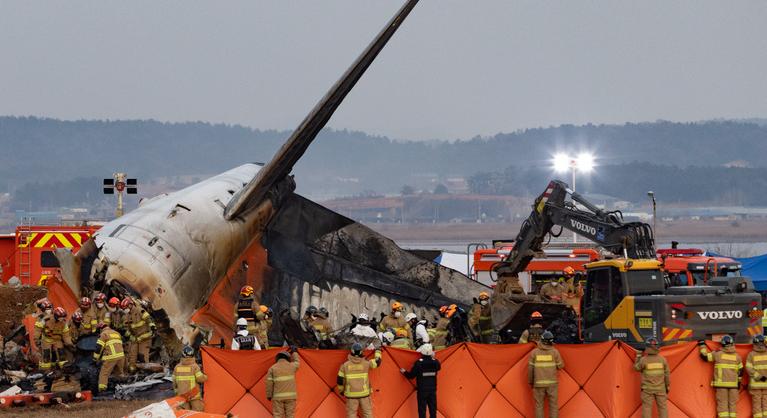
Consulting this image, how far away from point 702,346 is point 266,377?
769cm

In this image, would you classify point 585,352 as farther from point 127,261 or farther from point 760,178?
point 760,178

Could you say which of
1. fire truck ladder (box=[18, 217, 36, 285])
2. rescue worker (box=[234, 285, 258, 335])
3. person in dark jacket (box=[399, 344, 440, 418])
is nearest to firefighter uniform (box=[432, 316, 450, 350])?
rescue worker (box=[234, 285, 258, 335])

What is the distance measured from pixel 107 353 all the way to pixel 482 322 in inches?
371

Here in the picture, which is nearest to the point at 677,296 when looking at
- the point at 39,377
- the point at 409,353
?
the point at 409,353

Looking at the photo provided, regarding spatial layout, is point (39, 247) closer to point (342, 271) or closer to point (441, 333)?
point (342, 271)

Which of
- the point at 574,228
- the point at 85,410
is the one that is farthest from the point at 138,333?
the point at 574,228

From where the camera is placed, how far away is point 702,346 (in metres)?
18.9

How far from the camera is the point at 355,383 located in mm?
17594

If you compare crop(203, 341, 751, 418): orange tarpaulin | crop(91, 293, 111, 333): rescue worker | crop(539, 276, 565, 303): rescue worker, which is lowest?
crop(203, 341, 751, 418): orange tarpaulin

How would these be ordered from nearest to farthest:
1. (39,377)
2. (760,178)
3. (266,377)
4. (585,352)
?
(266,377) < (585,352) < (39,377) < (760,178)

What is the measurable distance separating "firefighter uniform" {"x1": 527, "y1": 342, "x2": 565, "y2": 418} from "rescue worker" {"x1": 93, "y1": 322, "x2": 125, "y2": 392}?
315 inches

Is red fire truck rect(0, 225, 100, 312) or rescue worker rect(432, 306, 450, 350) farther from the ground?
red fire truck rect(0, 225, 100, 312)

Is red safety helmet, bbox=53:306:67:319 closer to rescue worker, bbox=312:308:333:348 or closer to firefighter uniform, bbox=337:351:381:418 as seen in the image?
rescue worker, bbox=312:308:333:348

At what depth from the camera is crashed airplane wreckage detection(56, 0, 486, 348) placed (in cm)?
2252
